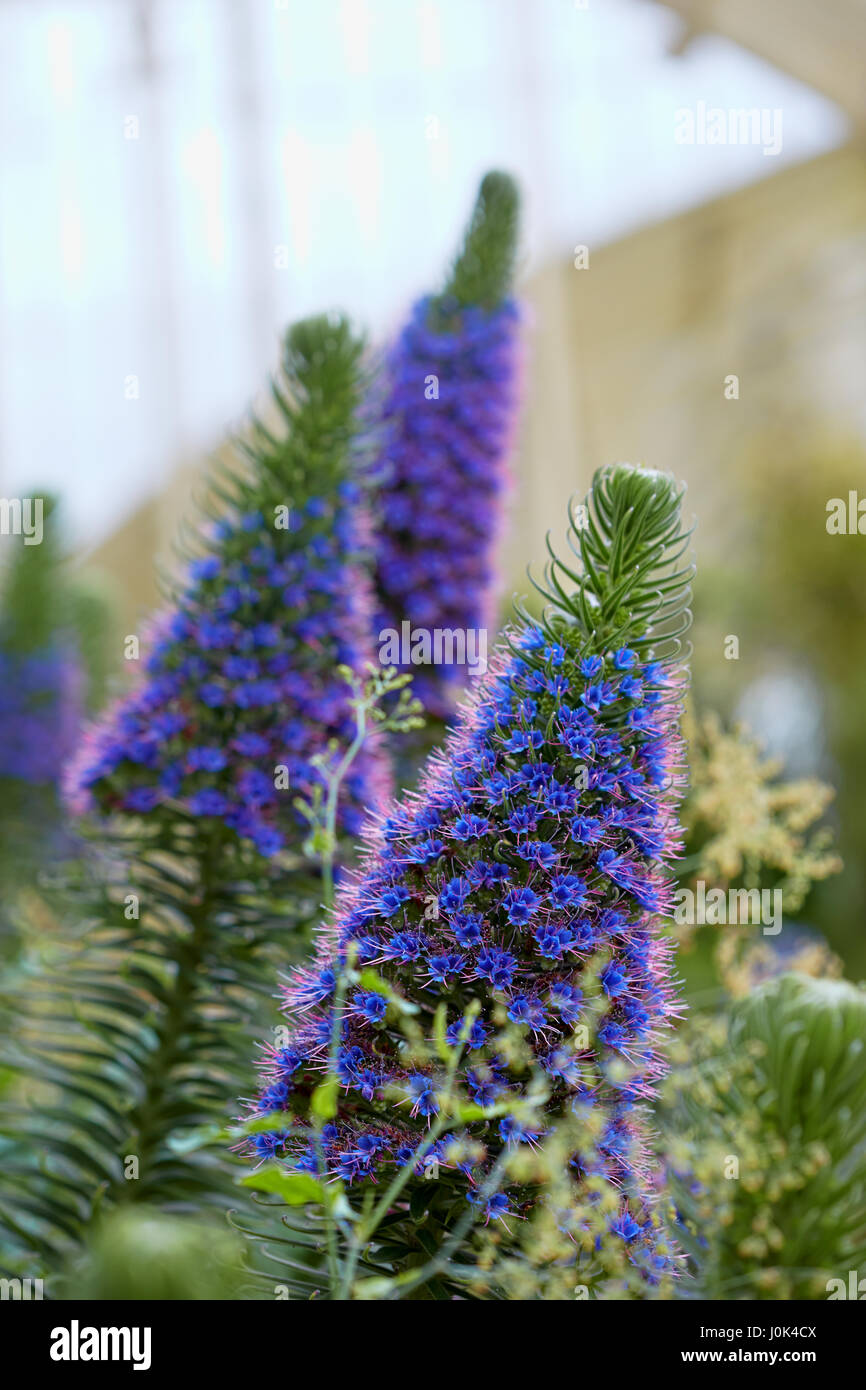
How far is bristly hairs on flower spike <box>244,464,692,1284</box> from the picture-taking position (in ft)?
2.50

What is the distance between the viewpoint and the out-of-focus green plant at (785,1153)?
1.05 metres

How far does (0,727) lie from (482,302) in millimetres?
1257

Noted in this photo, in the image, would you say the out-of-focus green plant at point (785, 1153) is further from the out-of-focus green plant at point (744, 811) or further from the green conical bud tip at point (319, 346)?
the green conical bud tip at point (319, 346)

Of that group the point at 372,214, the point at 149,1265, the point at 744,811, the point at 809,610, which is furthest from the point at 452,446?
the point at 372,214

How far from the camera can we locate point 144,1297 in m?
0.55

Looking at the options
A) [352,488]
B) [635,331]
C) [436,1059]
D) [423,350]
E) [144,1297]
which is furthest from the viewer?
[635,331]

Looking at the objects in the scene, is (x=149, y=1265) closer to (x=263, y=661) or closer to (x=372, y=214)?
(x=263, y=661)

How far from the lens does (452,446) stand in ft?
5.57

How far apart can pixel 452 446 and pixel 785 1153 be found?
1038 mm

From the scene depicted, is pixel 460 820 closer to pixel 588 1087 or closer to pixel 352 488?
pixel 588 1087

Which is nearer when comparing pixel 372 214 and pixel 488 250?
pixel 488 250

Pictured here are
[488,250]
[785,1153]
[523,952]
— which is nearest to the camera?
[523,952]

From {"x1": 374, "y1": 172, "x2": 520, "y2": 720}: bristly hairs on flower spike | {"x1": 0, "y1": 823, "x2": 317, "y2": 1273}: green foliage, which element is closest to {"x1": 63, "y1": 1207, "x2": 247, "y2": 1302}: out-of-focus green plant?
{"x1": 0, "y1": 823, "x2": 317, "y2": 1273}: green foliage

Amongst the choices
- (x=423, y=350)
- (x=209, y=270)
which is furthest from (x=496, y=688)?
(x=209, y=270)
